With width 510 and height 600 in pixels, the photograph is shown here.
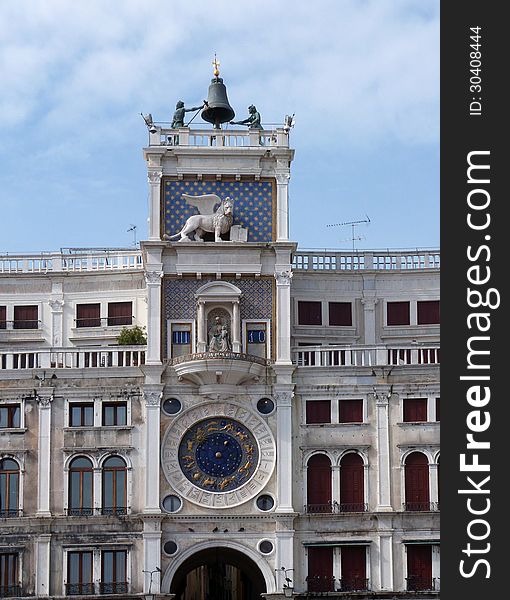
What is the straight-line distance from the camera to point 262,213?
6831 cm

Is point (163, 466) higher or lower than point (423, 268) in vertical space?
lower

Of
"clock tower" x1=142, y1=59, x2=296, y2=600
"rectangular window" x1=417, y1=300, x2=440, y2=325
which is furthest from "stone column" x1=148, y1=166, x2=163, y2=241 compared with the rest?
"rectangular window" x1=417, y1=300, x2=440, y2=325

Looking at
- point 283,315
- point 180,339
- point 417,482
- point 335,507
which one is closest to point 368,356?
point 283,315

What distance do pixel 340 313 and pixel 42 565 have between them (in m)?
18.9

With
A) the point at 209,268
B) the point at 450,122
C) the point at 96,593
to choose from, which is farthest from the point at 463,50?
the point at 96,593

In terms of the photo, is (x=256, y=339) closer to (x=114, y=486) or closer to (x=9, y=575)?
(x=114, y=486)

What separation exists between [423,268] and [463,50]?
33.4 meters

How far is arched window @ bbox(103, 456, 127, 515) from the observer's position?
65.3 meters

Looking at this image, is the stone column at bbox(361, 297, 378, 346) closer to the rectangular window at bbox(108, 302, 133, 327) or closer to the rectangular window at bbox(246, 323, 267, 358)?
the rectangular window at bbox(246, 323, 267, 358)

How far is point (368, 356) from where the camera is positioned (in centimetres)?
6725

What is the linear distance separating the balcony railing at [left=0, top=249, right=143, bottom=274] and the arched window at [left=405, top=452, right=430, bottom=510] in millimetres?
16708

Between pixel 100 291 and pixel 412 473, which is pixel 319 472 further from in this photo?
pixel 100 291

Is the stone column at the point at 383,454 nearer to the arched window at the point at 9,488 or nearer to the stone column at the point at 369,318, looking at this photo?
the stone column at the point at 369,318

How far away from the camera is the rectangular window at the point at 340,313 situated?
237 feet
